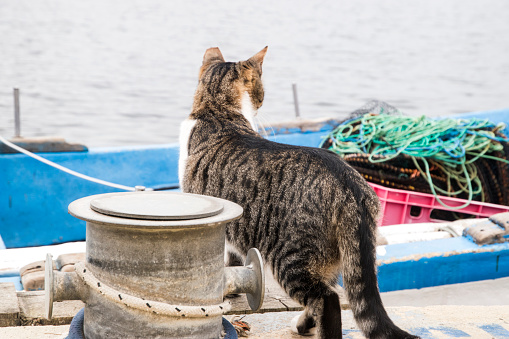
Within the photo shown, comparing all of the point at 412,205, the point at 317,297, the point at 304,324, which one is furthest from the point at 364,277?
the point at 412,205

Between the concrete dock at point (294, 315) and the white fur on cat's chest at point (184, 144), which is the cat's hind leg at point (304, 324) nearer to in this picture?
the concrete dock at point (294, 315)

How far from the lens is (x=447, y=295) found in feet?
12.0

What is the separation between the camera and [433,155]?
4449 millimetres

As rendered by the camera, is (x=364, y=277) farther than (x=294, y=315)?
No

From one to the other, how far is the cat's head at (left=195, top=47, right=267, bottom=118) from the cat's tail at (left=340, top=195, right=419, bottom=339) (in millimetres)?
1099

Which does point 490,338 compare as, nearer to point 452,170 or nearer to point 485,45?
point 452,170

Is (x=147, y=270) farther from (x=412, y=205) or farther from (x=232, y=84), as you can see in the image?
(x=412, y=205)

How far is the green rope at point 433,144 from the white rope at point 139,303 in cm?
292

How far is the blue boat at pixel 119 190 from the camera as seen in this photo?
3555 millimetres

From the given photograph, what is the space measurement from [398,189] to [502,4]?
32.9m

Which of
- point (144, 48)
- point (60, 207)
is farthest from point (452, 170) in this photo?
point (144, 48)

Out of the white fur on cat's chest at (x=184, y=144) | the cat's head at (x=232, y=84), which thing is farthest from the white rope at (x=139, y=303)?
the cat's head at (x=232, y=84)

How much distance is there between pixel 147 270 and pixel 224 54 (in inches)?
538

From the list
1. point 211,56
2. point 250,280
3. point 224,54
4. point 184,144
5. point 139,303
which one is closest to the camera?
point 139,303
